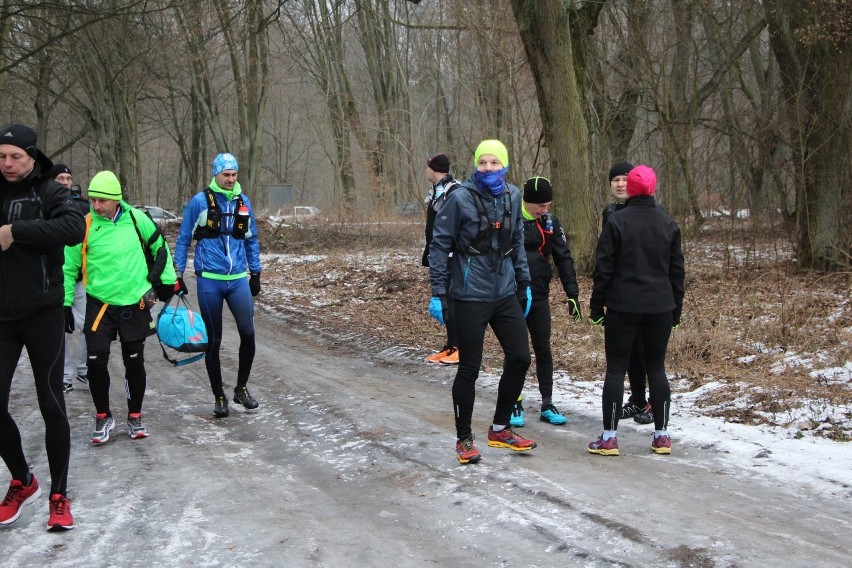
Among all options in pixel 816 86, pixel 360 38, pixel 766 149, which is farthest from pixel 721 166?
pixel 360 38

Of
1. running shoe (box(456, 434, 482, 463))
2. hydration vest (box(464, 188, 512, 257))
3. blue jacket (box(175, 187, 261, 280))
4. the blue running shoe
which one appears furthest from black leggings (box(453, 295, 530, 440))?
blue jacket (box(175, 187, 261, 280))

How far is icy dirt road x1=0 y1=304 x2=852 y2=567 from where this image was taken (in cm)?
420

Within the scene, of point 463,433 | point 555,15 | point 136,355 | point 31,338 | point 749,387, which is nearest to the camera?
point 31,338

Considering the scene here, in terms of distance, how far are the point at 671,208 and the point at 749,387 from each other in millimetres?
7634

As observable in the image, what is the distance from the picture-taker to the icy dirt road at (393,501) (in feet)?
13.8

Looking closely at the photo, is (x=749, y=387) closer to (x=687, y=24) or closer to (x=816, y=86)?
(x=816, y=86)

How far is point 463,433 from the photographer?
5.68 metres

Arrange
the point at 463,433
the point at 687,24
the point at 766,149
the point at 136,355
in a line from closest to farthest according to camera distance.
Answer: the point at 463,433, the point at 136,355, the point at 766,149, the point at 687,24

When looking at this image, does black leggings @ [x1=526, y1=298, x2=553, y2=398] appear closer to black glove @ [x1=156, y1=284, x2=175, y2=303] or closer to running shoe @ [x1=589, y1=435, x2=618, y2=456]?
running shoe @ [x1=589, y1=435, x2=618, y2=456]

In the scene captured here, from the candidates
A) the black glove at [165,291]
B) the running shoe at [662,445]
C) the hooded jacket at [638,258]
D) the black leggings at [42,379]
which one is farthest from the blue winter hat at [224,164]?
the running shoe at [662,445]

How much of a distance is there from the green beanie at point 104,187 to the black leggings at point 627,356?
3866 millimetres

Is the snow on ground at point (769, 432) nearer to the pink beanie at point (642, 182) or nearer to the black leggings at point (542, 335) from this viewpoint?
the black leggings at point (542, 335)

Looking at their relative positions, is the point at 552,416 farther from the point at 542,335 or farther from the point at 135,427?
the point at 135,427

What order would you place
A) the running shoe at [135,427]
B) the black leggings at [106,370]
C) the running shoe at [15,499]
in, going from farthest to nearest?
the running shoe at [135,427], the black leggings at [106,370], the running shoe at [15,499]
